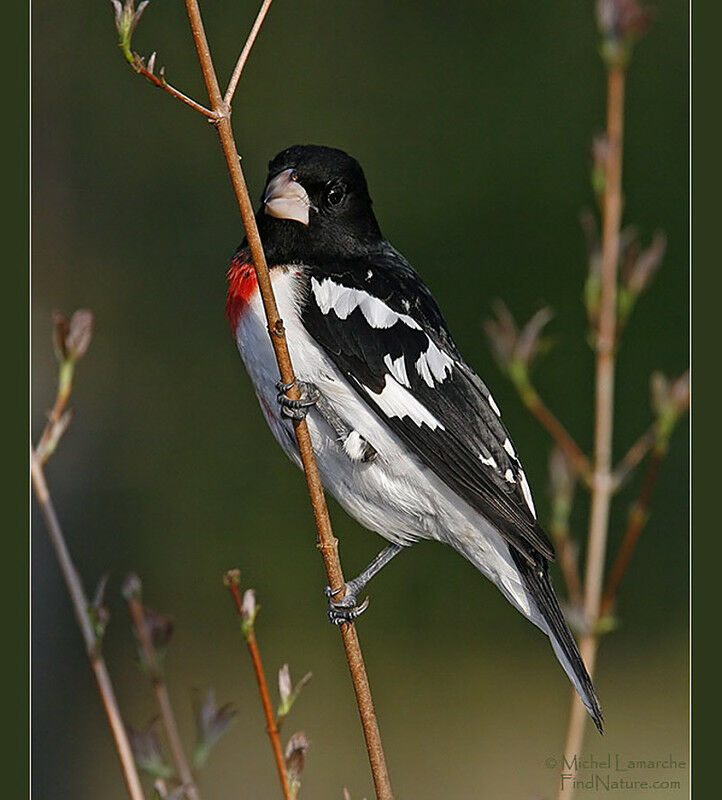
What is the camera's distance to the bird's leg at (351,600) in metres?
1.61

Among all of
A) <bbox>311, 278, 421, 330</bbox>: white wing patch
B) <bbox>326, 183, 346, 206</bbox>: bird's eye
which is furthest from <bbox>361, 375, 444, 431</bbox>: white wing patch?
<bbox>326, 183, 346, 206</bbox>: bird's eye

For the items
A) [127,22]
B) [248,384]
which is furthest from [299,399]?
[248,384]

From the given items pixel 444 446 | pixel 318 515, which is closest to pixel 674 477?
pixel 444 446

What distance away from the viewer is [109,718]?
1.12 meters

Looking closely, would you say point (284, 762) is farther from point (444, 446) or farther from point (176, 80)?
point (176, 80)

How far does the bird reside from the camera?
5.51 ft

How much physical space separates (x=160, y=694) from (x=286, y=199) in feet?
2.87

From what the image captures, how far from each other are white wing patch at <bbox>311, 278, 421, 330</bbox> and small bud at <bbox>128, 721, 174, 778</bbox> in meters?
0.75

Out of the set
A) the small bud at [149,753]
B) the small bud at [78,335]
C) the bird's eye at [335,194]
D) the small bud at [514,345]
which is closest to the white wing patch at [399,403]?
the small bud at [514,345]

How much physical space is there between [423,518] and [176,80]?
1.43 meters

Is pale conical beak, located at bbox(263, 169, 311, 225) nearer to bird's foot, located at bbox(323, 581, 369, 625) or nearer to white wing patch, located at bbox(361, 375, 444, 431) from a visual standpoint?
white wing patch, located at bbox(361, 375, 444, 431)

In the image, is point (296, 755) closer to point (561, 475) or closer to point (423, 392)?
point (561, 475)

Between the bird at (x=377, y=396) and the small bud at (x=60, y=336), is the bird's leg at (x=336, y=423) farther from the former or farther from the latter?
the small bud at (x=60, y=336)

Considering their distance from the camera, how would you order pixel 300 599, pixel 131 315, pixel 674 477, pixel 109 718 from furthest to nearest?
pixel 300 599
pixel 131 315
pixel 674 477
pixel 109 718
